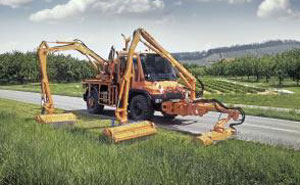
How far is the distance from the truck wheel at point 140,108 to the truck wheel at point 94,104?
2.79 metres

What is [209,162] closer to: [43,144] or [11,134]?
[43,144]

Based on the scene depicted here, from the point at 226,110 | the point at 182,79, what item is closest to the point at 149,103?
the point at 182,79

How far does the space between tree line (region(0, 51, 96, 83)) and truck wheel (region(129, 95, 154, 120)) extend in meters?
56.7

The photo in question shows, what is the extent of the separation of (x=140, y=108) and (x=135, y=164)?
846cm

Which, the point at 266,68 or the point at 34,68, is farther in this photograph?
the point at 266,68

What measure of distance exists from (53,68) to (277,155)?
73.9 m

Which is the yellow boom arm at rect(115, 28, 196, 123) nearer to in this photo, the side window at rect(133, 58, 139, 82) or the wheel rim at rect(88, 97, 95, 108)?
the side window at rect(133, 58, 139, 82)

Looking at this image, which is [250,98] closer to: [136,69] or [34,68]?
[136,69]

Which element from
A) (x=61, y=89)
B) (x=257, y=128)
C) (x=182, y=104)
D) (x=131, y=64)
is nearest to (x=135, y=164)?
(x=182, y=104)

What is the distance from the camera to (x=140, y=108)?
14.6 metres

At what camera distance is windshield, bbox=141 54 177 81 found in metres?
14.9

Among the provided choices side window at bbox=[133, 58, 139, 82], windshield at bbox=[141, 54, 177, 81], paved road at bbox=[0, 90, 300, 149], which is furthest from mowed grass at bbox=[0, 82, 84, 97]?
paved road at bbox=[0, 90, 300, 149]

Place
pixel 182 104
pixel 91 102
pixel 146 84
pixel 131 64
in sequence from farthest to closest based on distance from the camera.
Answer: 1. pixel 91 102
2. pixel 146 84
3. pixel 131 64
4. pixel 182 104

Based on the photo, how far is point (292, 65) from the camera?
74875mm
